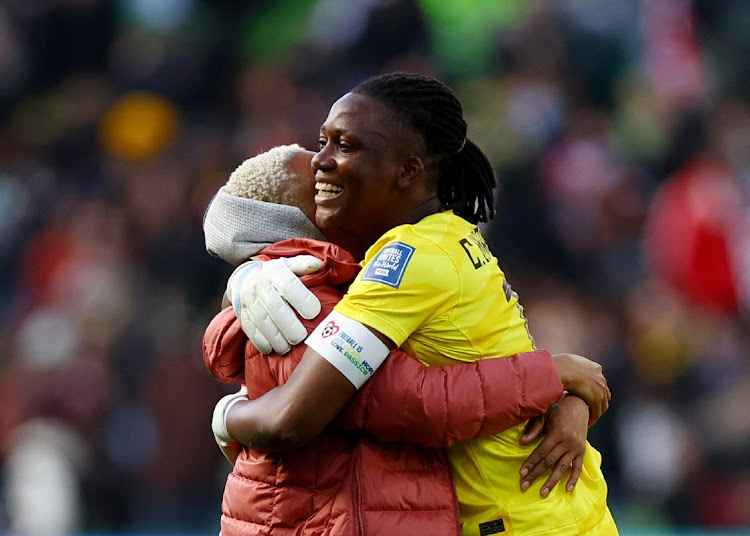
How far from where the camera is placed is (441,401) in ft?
7.16

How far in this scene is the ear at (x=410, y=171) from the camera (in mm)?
2393

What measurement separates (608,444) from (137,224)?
10.2ft

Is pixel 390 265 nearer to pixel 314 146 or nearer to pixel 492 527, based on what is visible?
pixel 492 527

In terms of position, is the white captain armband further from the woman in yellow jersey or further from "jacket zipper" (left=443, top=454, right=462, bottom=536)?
"jacket zipper" (left=443, top=454, right=462, bottom=536)

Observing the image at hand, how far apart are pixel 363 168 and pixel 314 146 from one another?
4.33 metres

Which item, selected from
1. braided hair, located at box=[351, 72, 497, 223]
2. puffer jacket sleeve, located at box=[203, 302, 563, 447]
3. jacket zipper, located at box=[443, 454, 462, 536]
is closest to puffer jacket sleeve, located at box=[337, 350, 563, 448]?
puffer jacket sleeve, located at box=[203, 302, 563, 447]

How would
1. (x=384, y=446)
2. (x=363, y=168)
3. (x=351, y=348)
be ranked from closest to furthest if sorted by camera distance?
(x=351, y=348) → (x=384, y=446) → (x=363, y=168)

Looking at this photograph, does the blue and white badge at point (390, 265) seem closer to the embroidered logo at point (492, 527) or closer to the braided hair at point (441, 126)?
the braided hair at point (441, 126)

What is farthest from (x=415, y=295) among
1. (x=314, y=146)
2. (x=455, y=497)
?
(x=314, y=146)

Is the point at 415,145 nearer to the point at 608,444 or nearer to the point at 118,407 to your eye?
the point at 608,444

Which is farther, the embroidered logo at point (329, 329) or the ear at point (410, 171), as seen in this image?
the ear at point (410, 171)

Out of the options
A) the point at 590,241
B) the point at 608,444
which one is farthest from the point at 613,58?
the point at 608,444

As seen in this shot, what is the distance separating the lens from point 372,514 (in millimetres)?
2193

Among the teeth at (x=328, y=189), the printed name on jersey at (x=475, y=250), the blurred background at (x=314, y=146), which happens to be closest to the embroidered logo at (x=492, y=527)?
the printed name on jersey at (x=475, y=250)
